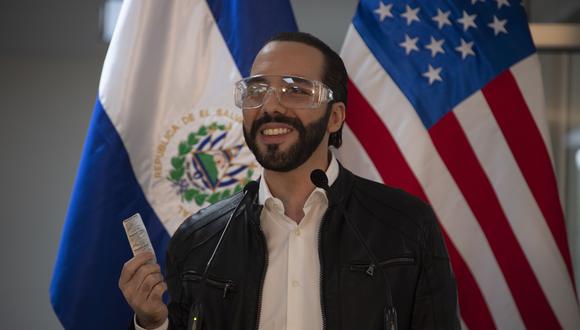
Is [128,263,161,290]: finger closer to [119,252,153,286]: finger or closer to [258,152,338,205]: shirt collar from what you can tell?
[119,252,153,286]: finger

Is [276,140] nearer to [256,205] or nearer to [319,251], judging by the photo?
[256,205]

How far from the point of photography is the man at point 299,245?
1345 millimetres

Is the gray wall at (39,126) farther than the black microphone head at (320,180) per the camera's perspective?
Yes

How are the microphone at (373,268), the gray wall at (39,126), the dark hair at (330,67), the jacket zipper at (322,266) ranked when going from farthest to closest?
the gray wall at (39,126), the dark hair at (330,67), the jacket zipper at (322,266), the microphone at (373,268)

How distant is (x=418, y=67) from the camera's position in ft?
7.33

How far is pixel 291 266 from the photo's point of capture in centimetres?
139

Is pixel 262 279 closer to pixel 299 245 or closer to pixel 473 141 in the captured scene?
pixel 299 245

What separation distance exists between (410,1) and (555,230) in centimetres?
93

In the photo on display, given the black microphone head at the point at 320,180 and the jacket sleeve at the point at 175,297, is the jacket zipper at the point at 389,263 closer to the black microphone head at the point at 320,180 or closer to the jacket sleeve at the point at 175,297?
the black microphone head at the point at 320,180

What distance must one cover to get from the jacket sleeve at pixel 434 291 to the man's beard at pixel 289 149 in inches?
12.4

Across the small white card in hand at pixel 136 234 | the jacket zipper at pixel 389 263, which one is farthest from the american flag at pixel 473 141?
the small white card in hand at pixel 136 234

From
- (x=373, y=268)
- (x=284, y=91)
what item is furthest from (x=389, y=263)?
(x=284, y=91)

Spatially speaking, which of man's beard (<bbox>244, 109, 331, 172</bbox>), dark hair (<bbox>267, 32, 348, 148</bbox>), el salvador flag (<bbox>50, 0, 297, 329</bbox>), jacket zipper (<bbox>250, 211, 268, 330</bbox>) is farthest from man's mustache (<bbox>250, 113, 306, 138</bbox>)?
el salvador flag (<bbox>50, 0, 297, 329</bbox>)

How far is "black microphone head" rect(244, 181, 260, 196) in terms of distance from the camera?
1.41 meters
